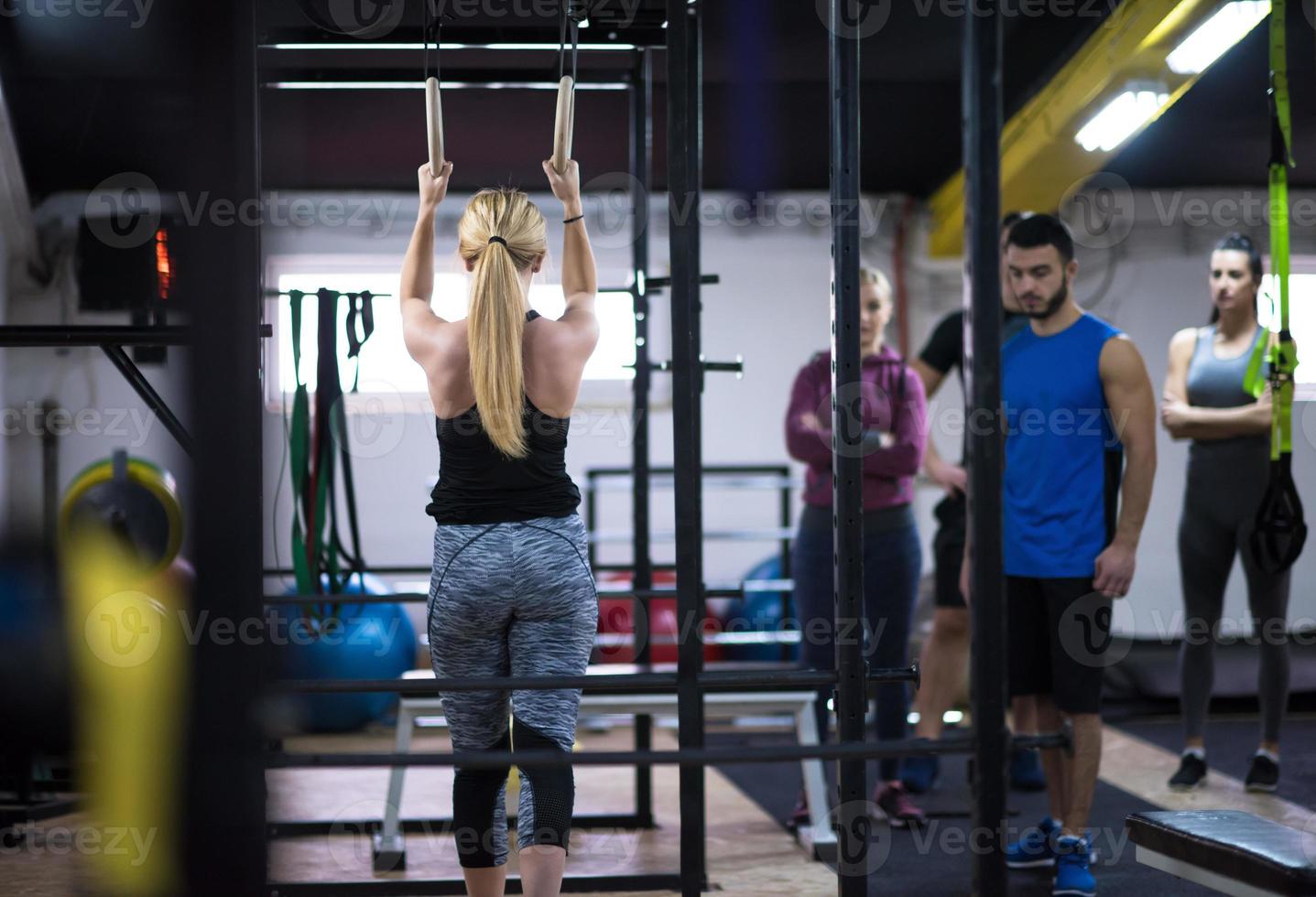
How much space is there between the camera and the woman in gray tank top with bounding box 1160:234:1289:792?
384 cm

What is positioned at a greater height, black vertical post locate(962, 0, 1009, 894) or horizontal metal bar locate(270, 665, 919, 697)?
black vertical post locate(962, 0, 1009, 894)

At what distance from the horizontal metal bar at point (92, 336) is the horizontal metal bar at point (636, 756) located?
0.68 meters

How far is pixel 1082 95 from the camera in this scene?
4781mm

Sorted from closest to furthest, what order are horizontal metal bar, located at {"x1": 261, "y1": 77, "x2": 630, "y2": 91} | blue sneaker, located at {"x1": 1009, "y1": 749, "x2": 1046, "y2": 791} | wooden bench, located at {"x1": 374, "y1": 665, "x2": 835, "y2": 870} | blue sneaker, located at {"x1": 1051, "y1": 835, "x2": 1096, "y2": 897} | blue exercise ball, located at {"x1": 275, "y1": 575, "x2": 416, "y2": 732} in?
1. blue sneaker, located at {"x1": 1051, "y1": 835, "x2": 1096, "y2": 897}
2. wooden bench, located at {"x1": 374, "y1": 665, "x2": 835, "y2": 870}
3. horizontal metal bar, located at {"x1": 261, "y1": 77, "x2": 630, "y2": 91}
4. blue sneaker, located at {"x1": 1009, "y1": 749, "x2": 1046, "y2": 791}
5. blue exercise ball, located at {"x1": 275, "y1": 575, "x2": 416, "y2": 732}

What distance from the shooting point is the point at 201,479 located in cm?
124

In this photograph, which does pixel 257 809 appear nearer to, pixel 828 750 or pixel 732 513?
pixel 828 750

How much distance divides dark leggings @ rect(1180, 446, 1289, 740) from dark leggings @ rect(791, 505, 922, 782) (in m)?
0.94

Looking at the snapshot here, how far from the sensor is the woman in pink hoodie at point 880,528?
3568 millimetres

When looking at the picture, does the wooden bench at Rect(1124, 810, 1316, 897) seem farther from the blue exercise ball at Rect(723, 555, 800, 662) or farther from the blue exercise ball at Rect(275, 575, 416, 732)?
the blue exercise ball at Rect(723, 555, 800, 662)

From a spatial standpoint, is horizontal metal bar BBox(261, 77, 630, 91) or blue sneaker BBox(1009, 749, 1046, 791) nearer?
horizontal metal bar BBox(261, 77, 630, 91)

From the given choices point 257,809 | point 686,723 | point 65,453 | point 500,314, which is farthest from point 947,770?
point 65,453

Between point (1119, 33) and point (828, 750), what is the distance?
11.9 ft


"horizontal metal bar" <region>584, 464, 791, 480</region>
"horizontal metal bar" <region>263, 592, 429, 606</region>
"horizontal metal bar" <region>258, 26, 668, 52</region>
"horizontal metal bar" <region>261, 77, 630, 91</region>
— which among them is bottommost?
"horizontal metal bar" <region>263, 592, 429, 606</region>

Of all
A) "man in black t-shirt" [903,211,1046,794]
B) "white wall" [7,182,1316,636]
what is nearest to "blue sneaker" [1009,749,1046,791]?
"man in black t-shirt" [903,211,1046,794]
